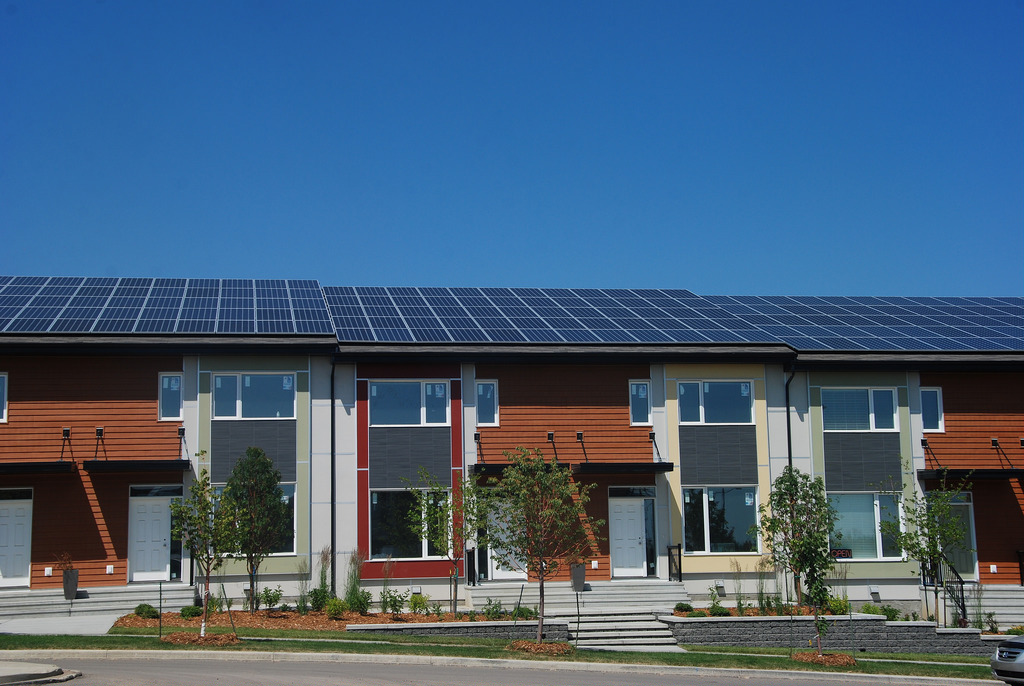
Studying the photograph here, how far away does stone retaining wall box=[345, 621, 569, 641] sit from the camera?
21953 millimetres

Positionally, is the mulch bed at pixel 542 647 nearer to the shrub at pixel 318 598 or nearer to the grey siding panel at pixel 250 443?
the shrub at pixel 318 598

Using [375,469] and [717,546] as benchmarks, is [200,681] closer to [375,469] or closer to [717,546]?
[375,469]

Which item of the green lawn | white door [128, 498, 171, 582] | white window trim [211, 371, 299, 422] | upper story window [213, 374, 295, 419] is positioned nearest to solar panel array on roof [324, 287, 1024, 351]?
white window trim [211, 371, 299, 422]

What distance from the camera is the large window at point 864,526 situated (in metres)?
28.0

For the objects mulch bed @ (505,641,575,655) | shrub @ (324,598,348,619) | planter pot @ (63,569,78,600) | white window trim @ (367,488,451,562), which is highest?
white window trim @ (367,488,451,562)

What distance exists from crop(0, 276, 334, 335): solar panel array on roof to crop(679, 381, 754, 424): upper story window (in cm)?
1015

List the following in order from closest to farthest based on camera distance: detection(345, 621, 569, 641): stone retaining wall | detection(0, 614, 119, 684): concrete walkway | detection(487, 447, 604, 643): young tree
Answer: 1. detection(0, 614, 119, 684): concrete walkway
2. detection(487, 447, 604, 643): young tree
3. detection(345, 621, 569, 641): stone retaining wall

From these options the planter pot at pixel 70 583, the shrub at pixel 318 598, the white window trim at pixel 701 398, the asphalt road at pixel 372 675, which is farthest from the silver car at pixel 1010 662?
the planter pot at pixel 70 583

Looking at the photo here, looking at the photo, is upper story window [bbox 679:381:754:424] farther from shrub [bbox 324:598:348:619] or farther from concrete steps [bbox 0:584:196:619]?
concrete steps [bbox 0:584:196:619]

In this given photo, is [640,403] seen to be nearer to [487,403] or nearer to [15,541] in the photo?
[487,403]

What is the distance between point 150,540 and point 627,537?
12616mm

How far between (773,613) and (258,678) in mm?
14656

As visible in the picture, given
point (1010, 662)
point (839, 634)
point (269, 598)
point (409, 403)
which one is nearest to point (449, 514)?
point (409, 403)

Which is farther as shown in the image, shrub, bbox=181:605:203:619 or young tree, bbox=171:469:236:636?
shrub, bbox=181:605:203:619
